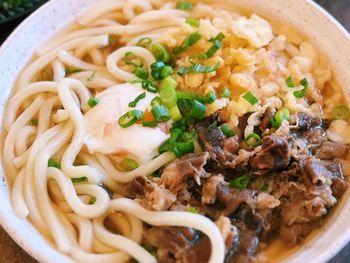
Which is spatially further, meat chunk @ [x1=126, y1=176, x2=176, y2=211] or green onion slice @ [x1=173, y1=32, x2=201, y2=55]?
green onion slice @ [x1=173, y1=32, x2=201, y2=55]

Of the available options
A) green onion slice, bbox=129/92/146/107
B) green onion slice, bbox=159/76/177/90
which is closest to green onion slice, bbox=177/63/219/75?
green onion slice, bbox=159/76/177/90

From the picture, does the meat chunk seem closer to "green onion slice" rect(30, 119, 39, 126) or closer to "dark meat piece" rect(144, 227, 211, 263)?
"dark meat piece" rect(144, 227, 211, 263)

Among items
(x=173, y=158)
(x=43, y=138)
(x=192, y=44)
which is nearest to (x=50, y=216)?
(x=43, y=138)

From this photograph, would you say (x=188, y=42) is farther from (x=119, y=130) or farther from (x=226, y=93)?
(x=119, y=130)

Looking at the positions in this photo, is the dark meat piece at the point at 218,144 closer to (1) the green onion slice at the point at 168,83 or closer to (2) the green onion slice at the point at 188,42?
(1) the green onion slice at the point at 168,83

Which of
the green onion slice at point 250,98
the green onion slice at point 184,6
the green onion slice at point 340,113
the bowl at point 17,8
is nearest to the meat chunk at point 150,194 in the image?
the green onion slice at point 250,98

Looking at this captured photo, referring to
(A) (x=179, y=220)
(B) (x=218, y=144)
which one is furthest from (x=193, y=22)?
(A) (x=179, y=220)
